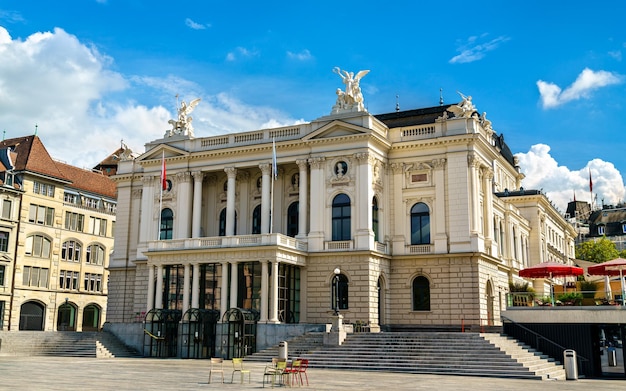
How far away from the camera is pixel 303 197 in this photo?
51.4 metres

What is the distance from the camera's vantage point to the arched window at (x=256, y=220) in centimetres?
5472

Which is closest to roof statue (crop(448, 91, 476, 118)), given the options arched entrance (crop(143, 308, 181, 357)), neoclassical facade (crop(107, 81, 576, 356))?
neoclassical facade (crop(107, 81, 576, 356))

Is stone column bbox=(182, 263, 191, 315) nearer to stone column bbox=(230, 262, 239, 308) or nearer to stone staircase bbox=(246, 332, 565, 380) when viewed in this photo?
stone column bbox=(230, 262, 239, 308)

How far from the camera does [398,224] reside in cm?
5084

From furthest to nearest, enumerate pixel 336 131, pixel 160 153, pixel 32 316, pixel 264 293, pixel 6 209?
1. pixel 32 316
2. pixel 6 209
3. pixel 160 153
4. pixel 336 131
5. pixel 264 293

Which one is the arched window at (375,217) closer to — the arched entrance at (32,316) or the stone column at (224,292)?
the stone column at (224,292)

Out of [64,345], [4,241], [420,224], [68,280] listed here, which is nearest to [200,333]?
[64,345]

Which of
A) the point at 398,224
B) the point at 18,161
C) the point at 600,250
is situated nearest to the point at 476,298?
the point at 398,224

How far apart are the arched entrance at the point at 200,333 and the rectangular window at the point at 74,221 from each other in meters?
34.0

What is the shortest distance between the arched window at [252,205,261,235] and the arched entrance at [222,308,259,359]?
10.0m

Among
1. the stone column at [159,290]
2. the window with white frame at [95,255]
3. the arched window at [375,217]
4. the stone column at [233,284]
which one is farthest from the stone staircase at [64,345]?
the window with white frame at [95,255]

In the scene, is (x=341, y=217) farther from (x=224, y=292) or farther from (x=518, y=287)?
(x=518, y=287)

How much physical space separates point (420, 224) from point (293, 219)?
9.81m

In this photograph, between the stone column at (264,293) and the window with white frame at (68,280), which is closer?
the stone column at (264,293)
